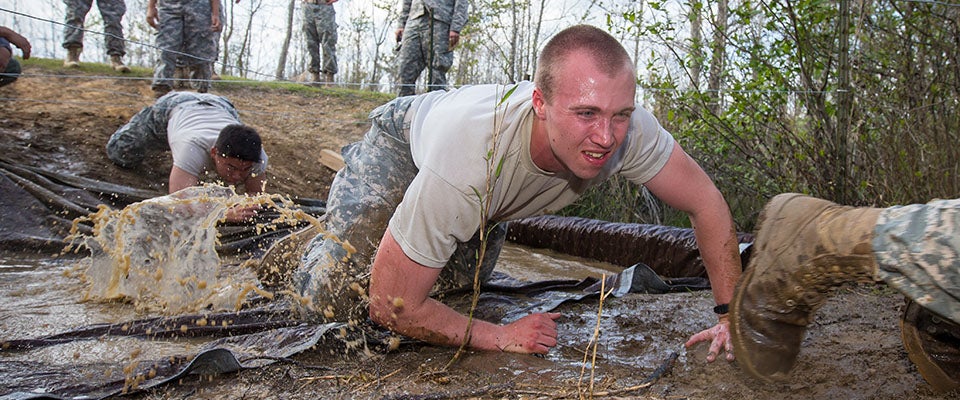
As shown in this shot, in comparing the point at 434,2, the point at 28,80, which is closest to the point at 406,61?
the point at 434,2

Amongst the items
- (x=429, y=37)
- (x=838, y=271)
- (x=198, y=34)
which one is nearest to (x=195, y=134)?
(x=198, y=34)

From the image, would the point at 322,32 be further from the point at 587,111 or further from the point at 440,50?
the point at 587,111

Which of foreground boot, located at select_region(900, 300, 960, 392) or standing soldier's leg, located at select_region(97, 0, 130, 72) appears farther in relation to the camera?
standing soldier's leg, located at select_region(97, 0, 130, 72)

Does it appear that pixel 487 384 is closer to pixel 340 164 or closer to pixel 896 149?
pixel 896 149

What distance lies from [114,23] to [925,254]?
26.7 feet

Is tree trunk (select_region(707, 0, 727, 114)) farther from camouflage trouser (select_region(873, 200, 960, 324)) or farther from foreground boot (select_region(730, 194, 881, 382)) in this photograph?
camouflage trouser (select_region(873, 200, 960, 324))

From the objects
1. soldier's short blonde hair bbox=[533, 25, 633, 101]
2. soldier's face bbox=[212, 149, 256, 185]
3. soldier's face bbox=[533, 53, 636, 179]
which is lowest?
soldier's face bbox=[212, 149, 256, 185]

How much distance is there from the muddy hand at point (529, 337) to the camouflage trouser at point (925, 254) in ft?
3.95

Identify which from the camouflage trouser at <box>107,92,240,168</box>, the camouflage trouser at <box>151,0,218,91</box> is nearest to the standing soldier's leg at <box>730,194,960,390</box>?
the camouflage trouser at <box>107,92,240,168</box>

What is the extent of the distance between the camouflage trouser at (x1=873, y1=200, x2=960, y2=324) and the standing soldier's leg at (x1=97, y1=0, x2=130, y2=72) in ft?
25.7

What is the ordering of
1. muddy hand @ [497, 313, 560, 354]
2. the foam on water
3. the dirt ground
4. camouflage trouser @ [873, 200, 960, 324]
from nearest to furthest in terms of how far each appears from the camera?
camouflage trouser @ [873, 200, 960, 324], the dirt ground, muddy hand @ [497, 313, 560, 354], the foam on water

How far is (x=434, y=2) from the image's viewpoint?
23.2 ft

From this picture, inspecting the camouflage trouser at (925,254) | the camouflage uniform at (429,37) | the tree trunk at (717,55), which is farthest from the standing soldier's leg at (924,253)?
the camouflage uniform at (429,37)

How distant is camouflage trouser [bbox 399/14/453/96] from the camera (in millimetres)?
7254
